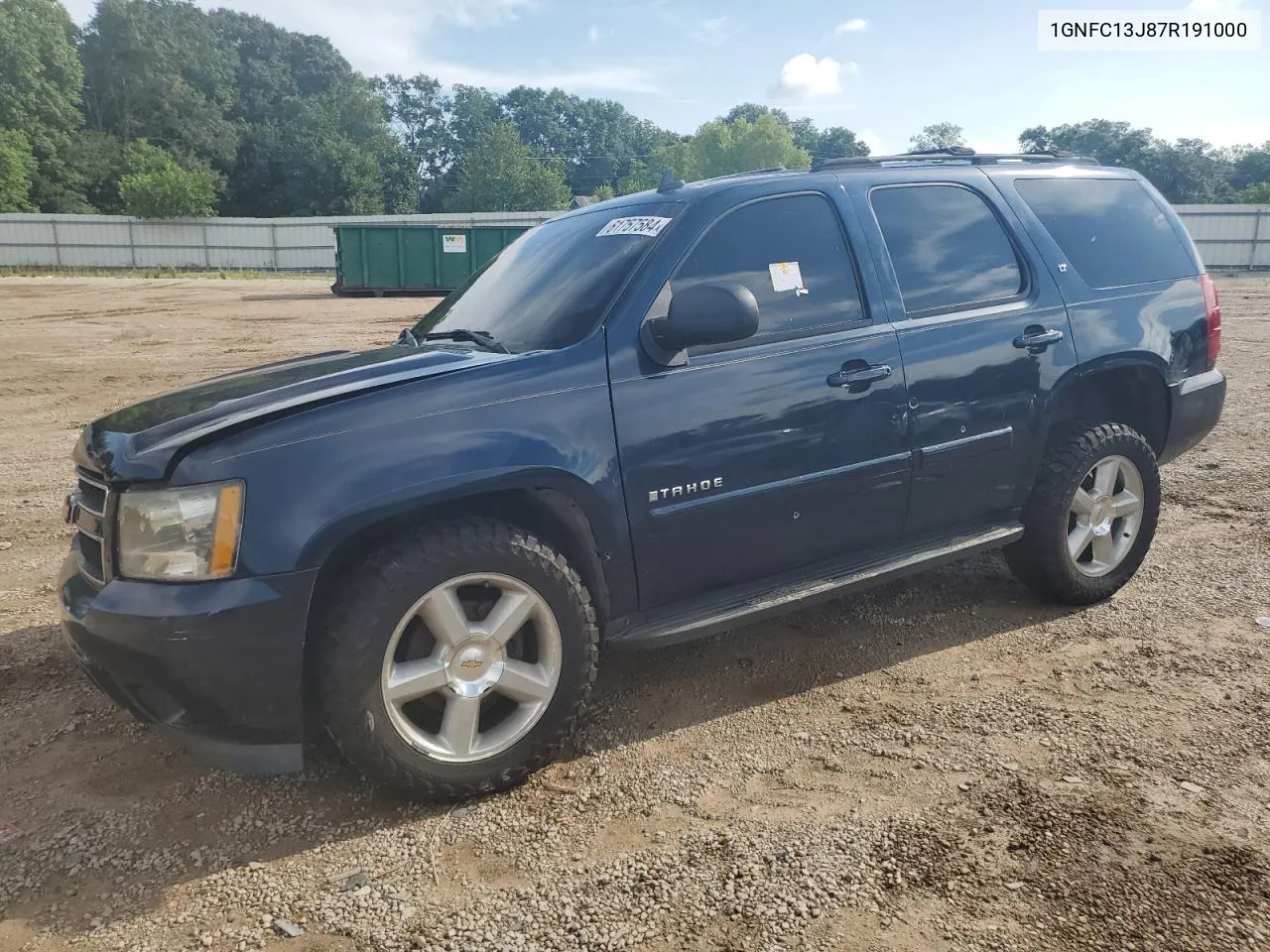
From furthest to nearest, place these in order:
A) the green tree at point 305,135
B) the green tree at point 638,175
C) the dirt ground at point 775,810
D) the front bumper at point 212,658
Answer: the green tree at point 638,175 → the green tree at point 305,135 → the front bumper at point 212,658 → the dirt ground at point 775,810

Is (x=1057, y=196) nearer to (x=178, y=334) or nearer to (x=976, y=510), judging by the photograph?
(x=976, y=510)

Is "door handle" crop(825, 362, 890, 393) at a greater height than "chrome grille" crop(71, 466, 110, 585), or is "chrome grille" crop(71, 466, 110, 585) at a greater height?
"door handle" crop(825, 362, 890, 393)

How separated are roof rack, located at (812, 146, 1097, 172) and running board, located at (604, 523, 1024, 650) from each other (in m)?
1.60

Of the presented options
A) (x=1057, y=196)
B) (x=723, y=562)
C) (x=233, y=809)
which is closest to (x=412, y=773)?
(x=233, y=809)

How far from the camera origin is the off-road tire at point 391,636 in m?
2.49

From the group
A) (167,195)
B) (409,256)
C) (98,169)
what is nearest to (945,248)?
(409,256)

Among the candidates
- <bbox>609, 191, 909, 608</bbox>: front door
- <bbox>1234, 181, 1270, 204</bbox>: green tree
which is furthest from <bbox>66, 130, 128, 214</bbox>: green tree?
<bbox>1234, 181, 1270, 204</bbox>: green tree

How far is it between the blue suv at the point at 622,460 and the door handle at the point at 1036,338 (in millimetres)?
16

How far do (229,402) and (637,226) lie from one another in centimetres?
152

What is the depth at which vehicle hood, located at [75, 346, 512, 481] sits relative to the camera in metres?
2.51

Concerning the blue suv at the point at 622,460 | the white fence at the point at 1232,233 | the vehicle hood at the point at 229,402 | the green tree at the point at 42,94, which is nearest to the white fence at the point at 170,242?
the green tree at the point at 42,94

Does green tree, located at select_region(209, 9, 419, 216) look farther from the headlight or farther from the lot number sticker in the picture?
the headlight

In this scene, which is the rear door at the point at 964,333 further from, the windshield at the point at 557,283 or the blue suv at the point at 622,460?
the windshield at the point at 557,283

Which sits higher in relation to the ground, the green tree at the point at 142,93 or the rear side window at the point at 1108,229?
the green tree at the point at 142,93
